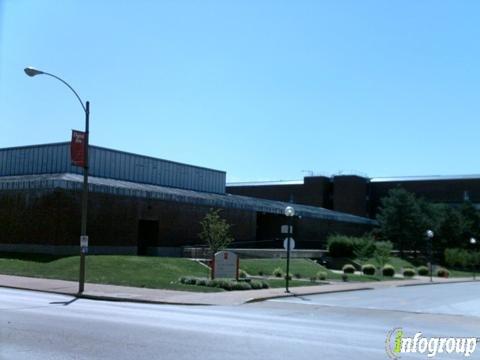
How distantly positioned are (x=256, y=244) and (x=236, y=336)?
5058cm

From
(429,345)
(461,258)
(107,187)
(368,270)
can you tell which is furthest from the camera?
(461,258)

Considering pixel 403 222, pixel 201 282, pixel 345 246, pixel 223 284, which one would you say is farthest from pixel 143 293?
pixel 403 222

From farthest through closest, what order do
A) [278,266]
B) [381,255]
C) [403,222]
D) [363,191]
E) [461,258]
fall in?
[363,191], [403,222], [461,258], [381,255], [278,266]

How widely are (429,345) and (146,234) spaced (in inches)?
1533

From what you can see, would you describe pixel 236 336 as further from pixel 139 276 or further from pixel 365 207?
pixel 365 207

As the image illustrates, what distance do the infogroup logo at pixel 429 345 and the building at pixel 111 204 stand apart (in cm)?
3216

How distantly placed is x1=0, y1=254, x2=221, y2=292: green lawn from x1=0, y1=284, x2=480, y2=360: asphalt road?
668cm

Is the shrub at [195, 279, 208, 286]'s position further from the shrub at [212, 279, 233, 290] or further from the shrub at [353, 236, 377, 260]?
the shrub at [353, 236, 377, 260]

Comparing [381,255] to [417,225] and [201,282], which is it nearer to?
[417,225]

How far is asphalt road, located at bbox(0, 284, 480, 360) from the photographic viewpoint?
10.6m

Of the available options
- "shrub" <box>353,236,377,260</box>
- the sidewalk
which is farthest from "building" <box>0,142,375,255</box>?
the sidewalk

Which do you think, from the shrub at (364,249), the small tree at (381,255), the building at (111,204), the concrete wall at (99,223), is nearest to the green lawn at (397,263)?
the shrub at (364,249)

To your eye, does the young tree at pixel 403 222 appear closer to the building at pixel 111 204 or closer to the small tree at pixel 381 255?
the building at pixel 111 204

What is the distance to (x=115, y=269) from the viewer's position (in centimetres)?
3284
